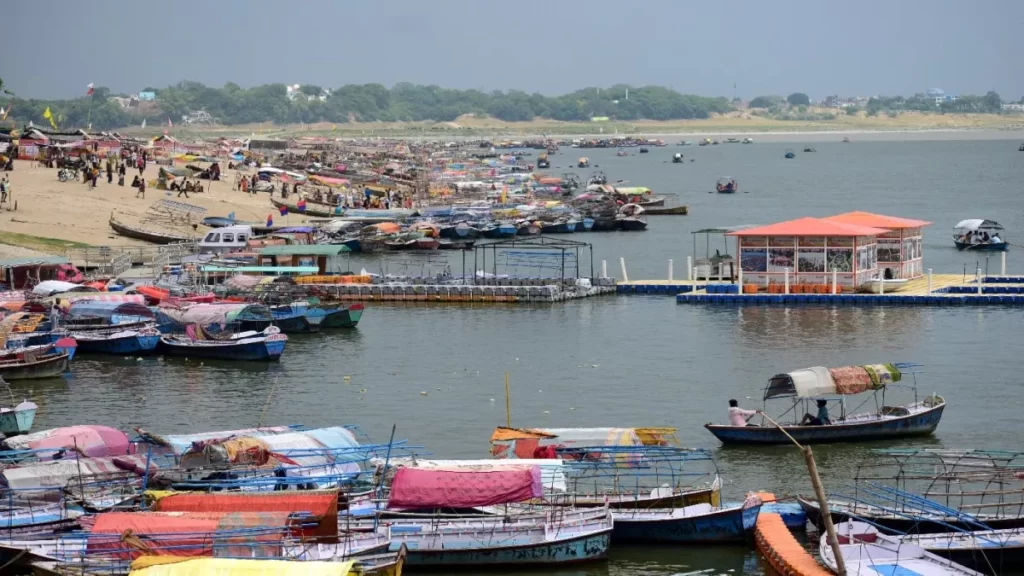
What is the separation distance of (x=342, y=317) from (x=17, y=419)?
57.5ft

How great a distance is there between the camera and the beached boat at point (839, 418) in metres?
29.8

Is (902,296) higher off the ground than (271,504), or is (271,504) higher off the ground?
(271,504)

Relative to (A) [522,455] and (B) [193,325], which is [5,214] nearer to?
(B) [193,325]

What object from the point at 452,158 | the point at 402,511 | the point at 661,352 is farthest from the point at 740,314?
the point at 452,158

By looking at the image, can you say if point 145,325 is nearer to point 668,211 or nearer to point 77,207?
point 77,207

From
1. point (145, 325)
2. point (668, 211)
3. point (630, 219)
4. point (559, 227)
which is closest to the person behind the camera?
point (145, 325)

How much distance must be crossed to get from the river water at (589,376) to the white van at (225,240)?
28.0ft

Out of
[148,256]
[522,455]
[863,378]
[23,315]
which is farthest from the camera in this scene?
[148,256]

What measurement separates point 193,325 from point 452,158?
11786 cm

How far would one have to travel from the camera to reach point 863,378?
30797 millimetres

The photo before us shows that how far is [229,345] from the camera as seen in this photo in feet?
138

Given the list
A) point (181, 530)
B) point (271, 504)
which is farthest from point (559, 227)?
point (181, 530)

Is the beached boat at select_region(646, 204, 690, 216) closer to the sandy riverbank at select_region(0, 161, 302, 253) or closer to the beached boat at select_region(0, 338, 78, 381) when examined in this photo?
the sandy riverbank at select_region(0, 161, 302, 253)

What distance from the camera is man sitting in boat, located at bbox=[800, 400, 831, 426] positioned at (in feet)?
98.3
